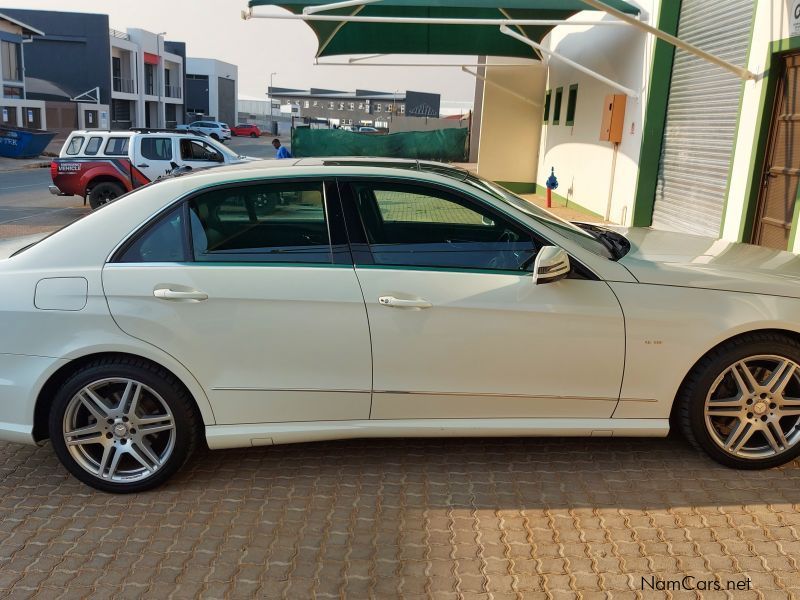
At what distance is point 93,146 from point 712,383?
14.3 m

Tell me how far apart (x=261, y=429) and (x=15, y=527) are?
1.23m

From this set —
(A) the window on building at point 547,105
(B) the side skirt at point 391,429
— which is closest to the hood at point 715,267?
(B) the side skirt at point 391,429

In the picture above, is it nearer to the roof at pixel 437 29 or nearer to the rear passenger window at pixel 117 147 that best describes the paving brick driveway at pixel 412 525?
the roof at pixel 437 29

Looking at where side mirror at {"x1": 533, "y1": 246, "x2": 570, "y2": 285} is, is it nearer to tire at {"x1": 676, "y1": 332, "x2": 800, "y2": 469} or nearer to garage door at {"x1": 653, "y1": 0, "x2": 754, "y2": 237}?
tire at {"x1": 676, "y1": 332, "x2": 800, "y2": 469}

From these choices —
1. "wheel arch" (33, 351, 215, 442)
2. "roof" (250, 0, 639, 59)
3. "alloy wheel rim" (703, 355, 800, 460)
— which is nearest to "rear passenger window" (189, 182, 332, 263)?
"wheel arch" (33, 351, 215, 442)

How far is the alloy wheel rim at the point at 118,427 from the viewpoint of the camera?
144 inches

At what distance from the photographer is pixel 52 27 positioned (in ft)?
195

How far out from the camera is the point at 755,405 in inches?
148

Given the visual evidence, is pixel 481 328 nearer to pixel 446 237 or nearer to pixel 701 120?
pixel 446 237

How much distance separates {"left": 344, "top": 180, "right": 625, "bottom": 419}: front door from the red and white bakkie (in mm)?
11761

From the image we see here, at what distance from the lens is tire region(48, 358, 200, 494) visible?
3.62 metres

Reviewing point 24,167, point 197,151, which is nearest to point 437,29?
point 197,151

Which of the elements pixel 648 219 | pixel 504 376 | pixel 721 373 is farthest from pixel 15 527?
pixel 648 219

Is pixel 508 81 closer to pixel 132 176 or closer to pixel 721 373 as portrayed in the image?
pixel 132 176
